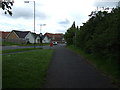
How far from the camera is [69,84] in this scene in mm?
6898

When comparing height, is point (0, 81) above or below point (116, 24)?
below

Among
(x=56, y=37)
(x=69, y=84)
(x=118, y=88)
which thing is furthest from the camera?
(x=56, y=37)

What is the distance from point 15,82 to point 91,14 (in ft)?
43.3

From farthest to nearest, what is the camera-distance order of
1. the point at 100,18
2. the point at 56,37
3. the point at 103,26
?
the point at 56,37 → the point at 100,18 → the point at 103,26

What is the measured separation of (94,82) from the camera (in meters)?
7.24

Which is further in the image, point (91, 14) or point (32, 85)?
point (91, 14)

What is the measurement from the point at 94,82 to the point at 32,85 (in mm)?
2351

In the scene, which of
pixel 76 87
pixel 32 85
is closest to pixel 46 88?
pixel 32 85

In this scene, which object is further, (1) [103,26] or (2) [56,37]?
(2) [56,37]

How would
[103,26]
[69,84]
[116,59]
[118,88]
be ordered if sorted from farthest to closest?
1. [103,26]
2. [116,59]
3. [69,84]
4. [118,88]

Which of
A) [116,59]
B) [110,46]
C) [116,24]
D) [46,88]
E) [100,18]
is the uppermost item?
[100,18]

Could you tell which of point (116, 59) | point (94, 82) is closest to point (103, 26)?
point (116, 59)

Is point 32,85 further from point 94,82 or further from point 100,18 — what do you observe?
point 100,18

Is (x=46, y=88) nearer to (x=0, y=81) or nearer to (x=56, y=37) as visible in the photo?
(x=0, y=81)
